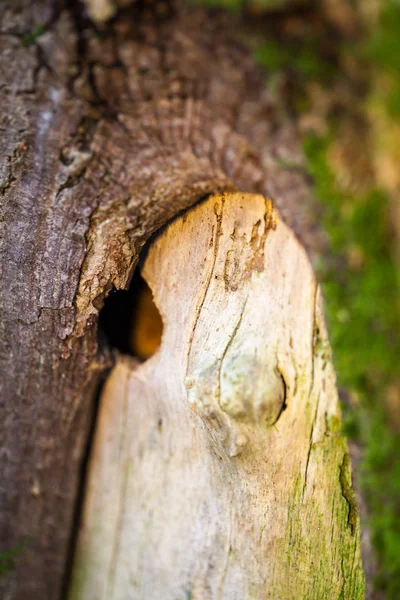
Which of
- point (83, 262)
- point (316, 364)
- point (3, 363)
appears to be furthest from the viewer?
point (3, 363)

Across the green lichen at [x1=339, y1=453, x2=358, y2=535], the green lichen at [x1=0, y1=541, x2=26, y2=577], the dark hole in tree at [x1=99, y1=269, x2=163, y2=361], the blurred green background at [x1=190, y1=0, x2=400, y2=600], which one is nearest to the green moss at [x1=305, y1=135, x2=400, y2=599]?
the blurred green background at [x1=190, y1=0, x2=400, y2=600]

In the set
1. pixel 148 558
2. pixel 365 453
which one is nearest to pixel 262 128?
pixel 365 453

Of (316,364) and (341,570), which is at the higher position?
(316,364)

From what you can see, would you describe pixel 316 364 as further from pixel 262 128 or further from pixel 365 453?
pixel 262 128

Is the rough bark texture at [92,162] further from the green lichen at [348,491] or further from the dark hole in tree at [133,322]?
the green lichen at [348,491]

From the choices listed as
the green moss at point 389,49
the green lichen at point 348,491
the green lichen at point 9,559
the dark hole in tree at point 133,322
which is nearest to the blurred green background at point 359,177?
the green moss at point 389,49

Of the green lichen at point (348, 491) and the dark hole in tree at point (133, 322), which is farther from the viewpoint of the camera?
the dark hole in tree at point (133, 322)

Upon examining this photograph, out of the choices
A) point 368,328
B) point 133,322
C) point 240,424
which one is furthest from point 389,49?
point 133,322
